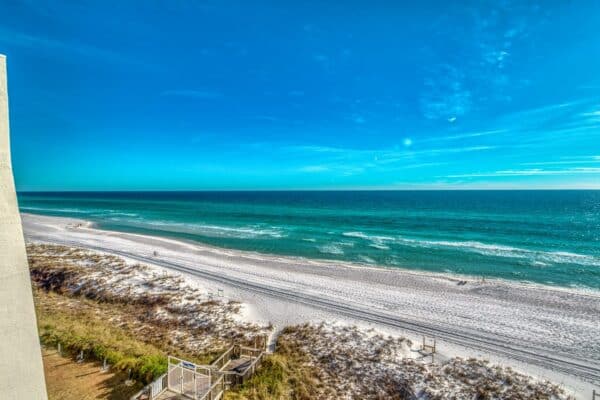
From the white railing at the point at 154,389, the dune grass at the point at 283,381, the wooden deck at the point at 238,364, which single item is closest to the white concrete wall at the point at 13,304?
the white railing at the point at 154,389

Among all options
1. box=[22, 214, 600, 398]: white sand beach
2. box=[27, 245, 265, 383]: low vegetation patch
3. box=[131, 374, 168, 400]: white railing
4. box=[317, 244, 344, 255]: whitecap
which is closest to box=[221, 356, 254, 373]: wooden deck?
box=[27, 245, 265, 383]: low vegetation patch

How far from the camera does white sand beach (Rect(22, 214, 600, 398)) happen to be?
12.0m

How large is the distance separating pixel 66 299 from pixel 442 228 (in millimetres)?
44423

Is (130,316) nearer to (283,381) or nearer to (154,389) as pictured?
(154,389)

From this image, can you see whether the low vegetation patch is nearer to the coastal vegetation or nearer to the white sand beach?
the coastal vegetation

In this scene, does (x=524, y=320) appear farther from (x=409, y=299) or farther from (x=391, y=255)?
(x=391, y=255)

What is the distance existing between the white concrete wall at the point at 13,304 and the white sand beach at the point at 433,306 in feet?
39.8

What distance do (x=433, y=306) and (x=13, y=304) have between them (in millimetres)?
18121

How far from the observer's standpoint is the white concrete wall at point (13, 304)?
9.11 feet

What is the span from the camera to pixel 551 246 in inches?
1222

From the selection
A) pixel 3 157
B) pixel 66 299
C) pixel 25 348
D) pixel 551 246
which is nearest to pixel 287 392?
pixel 25 348

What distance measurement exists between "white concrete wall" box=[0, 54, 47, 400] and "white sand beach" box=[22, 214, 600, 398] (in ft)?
39.8

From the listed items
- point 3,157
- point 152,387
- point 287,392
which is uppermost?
point 3,157

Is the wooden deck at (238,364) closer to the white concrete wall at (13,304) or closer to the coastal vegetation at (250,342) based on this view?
the coastal vegetation at (250,342)
